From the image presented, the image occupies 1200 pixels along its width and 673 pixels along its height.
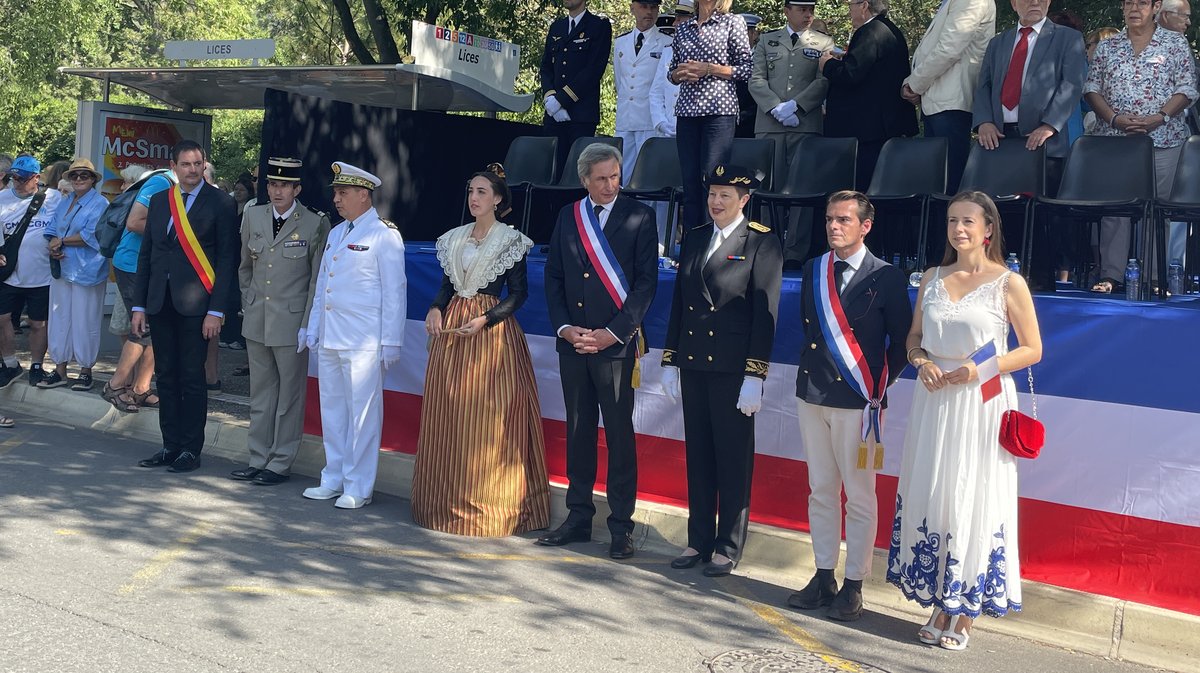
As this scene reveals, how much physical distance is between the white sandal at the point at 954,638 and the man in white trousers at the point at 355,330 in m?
3.64

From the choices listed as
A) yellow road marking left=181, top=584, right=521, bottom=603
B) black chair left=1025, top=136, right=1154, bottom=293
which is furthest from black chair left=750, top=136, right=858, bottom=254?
yellow road marking left=181, top=584, right=521, bottom=603

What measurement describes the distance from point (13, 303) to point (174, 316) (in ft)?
11.6

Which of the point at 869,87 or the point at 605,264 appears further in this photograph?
the point at 869,87

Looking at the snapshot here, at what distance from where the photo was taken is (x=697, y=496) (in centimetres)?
656

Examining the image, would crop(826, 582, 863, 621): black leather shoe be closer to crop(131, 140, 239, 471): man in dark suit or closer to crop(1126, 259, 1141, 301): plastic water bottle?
crop(1126, 259, 1141, 301): plastic water bottle

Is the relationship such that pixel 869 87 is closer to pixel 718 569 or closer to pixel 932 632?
pixel 718 569

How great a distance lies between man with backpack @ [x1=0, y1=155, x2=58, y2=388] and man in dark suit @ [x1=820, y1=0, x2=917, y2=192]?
6668 mm

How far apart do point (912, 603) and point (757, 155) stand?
384 centimetres

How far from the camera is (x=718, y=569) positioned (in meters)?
6.42

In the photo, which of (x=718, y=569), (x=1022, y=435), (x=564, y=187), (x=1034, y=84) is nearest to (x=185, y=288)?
(x=564, y=187)

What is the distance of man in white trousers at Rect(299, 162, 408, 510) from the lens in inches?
300

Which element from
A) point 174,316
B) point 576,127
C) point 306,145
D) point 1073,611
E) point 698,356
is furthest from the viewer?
point 576,127

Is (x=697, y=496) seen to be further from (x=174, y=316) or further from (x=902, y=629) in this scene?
(x=174, y=316)

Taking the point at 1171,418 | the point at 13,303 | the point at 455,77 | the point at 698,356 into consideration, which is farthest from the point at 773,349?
the point at 13,303
